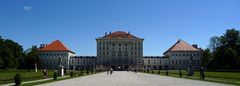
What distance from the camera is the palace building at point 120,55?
12475 cm

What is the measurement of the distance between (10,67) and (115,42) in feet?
177

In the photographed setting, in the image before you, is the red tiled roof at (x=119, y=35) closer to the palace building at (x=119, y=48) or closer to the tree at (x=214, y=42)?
the palace building at (x=119, y=48)

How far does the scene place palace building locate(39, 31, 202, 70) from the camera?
4911 inches

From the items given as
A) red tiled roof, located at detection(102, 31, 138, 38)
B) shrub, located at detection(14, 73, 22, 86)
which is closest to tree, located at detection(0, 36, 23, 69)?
red tiled roof, located at detection(102, 31, 138, 38)

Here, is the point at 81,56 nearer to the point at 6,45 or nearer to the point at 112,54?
the point at 112,54

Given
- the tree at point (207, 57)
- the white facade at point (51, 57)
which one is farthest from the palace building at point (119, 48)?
the tree at point (207, 57)

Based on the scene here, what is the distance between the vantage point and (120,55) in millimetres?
127750

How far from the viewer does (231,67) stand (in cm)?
7694

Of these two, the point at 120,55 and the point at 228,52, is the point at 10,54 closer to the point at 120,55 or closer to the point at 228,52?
the point at 228,52

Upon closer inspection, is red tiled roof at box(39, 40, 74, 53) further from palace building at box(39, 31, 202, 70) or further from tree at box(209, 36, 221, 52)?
tree at box(209, 36, 221, 52)

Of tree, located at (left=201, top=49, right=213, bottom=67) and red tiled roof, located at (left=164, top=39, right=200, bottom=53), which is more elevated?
red tiled roof, located at (left=164, top=39, right=200, bottom=53)

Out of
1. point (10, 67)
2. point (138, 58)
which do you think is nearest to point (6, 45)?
point (10, 67)

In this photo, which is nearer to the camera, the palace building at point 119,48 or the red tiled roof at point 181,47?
the red tiled roof at point 181,47

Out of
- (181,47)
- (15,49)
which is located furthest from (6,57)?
(181,47)
